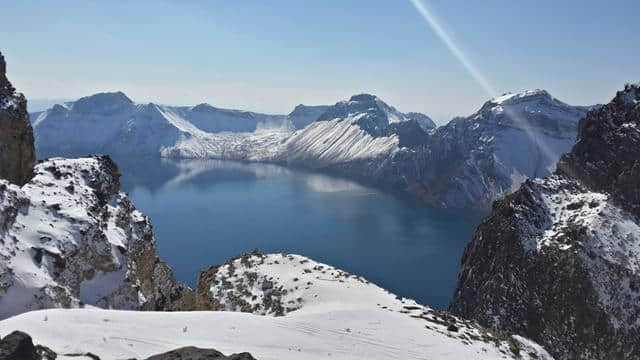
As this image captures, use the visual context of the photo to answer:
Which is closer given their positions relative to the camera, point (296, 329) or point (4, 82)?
point (296, 329)

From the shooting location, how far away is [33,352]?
725 inches

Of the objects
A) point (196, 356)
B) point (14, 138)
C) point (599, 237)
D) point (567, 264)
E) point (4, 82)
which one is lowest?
point (567, 264)

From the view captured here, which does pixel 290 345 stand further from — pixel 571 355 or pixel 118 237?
pixel 571 355

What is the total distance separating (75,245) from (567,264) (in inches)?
2543

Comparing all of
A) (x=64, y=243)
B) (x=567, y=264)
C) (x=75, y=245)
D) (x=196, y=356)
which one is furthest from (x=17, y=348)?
(x=567, y=264)

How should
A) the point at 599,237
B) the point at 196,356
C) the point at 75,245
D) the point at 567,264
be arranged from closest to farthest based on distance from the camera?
the point at 196,356, the point at 75,245, the point at 567,264, the point at 599,237

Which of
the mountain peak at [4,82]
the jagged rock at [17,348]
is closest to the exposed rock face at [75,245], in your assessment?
the mountain peak at [4,82]

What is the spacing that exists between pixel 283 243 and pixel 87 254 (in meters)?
129

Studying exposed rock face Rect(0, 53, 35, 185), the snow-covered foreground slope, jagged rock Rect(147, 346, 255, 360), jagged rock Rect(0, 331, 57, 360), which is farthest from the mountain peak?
jagged rock Rect(147, 346, 255, 360)

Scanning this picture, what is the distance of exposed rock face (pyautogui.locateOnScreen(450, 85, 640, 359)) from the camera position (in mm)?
67000

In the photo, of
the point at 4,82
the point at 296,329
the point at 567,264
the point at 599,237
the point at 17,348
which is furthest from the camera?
the point at 599,237

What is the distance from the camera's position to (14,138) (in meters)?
51.3

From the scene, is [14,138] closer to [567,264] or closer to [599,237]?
[567,264]

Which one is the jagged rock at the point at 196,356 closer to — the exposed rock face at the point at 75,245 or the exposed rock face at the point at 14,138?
the exposed rock face at the point at 75,245
